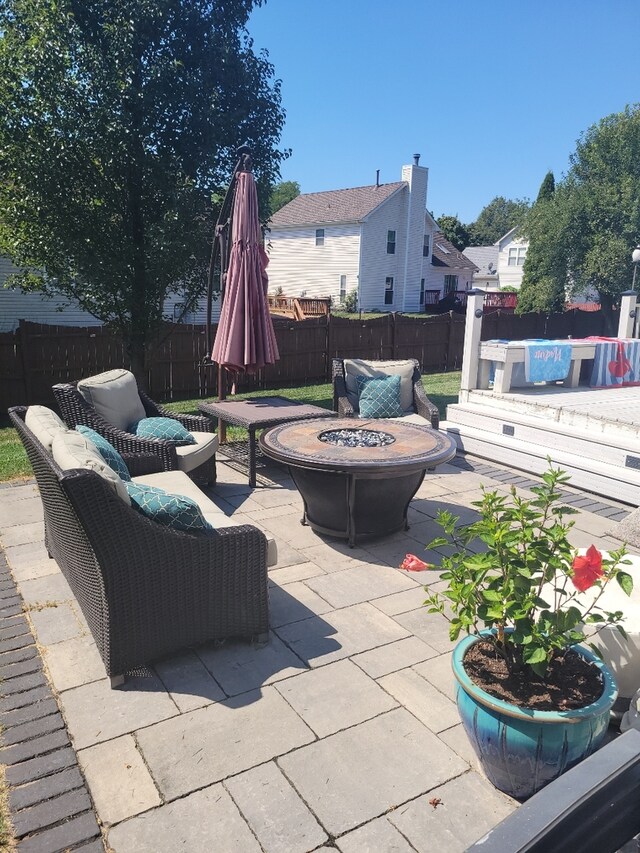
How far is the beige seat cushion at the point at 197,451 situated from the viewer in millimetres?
4793

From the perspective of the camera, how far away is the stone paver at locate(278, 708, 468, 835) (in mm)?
2109

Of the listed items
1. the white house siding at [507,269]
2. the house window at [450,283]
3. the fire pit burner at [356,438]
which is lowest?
the fire pit burner at [356,438]

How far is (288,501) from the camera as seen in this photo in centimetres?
535

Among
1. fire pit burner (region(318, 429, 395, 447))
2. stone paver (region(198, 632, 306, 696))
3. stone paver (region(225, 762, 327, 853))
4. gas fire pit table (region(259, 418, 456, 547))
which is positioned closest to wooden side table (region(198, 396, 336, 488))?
gas fire pit table (region(259, 418, 456, 547))

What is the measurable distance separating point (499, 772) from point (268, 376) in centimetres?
962

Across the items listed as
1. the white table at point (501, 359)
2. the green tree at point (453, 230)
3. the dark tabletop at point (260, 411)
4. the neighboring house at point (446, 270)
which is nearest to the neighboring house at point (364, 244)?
the neighboring house at point (446, 270)

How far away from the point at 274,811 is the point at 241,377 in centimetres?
913

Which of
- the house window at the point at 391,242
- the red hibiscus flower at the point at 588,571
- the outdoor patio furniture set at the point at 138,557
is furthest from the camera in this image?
the house window at the point at 391,242

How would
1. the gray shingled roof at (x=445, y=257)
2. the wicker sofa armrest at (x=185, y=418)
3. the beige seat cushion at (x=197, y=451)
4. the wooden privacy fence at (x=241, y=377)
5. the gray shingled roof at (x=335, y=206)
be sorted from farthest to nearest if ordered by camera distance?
the gray shingled roof at (x=445, y=257) → the gray shingled roof at (x=335, y=206) → the wooden privacy fence at (x=241, y=377) → the wicker sofa armrest at (x=185, y=418) → the beige seat cushion at (x=197, y=451)

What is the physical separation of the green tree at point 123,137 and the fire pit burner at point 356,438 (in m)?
4.18

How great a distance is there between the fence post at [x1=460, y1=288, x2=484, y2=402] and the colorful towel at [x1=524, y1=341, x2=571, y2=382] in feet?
2.01

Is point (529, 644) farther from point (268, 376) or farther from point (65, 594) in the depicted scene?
point (268, 376)

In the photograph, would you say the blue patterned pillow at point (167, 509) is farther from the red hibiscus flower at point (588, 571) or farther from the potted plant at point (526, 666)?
the red hibiscus flower at point (588, 571)

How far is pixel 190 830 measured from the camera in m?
2.01
